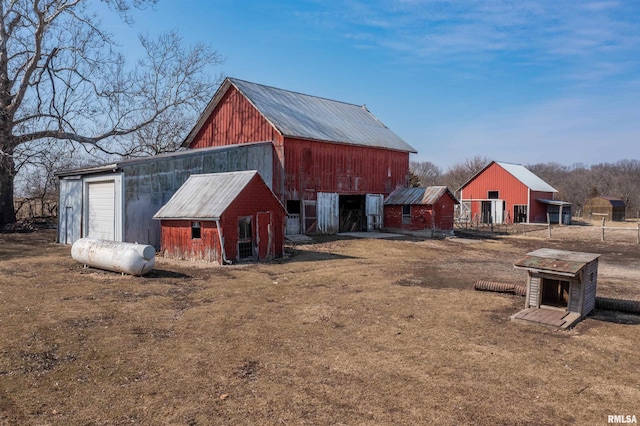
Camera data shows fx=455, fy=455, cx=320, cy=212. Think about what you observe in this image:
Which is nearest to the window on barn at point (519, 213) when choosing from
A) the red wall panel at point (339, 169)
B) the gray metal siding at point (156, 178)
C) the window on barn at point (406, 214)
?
the red wall panel at point (339, 169)

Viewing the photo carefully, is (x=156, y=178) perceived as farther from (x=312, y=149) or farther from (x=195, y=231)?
(x=312, y=149)

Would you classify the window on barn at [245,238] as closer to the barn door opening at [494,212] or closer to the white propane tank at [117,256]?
the white propane tank at [117,256]

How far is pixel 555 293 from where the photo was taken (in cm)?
1071

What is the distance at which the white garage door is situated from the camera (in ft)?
67.8

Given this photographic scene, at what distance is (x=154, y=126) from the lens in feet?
124

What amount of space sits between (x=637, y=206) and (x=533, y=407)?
82888 mm

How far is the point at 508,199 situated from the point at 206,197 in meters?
37.8

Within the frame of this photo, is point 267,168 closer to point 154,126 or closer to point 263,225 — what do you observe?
point 263,225

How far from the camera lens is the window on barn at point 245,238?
58.7 ft

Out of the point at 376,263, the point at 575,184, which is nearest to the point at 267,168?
the point at 376,263

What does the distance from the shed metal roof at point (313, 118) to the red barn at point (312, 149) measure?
0.22ft

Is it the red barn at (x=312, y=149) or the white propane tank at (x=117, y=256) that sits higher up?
the red barn at (x=312, y=149)

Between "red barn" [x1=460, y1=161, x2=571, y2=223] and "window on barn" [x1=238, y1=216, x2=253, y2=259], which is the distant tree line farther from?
"window on barn" [x1=238, y1=216, x2=253, y2=259]

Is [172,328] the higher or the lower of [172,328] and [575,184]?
the lower
